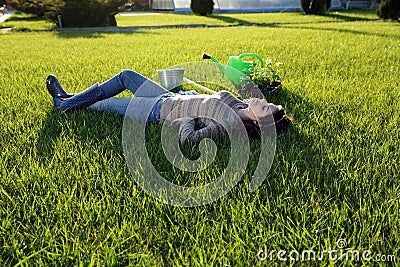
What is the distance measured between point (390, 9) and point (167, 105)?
42.4 ft

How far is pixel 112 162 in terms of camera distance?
1.97 meters

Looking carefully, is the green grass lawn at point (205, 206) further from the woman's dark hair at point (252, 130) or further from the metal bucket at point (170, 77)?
the metal bucket at point (170, 77)

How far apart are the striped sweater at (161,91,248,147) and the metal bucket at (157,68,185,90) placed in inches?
33.2

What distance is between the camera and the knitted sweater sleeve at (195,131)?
2.19 metres

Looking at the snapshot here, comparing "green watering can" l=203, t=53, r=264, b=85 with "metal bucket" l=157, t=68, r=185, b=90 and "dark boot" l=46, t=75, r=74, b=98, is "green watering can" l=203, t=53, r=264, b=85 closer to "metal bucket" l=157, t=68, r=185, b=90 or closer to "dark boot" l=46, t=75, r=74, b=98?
"metal bucket" l=157, t=68, r=185, b=90

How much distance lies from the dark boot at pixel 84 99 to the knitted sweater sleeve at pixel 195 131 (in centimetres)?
90

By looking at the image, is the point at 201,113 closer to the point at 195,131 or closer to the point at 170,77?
the point at 195,131

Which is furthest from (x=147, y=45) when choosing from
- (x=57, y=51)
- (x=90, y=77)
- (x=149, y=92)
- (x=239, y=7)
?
(x=239, y=7)

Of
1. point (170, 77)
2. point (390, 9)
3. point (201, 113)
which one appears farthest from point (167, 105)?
point (390, 9)

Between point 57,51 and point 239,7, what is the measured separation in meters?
15.4

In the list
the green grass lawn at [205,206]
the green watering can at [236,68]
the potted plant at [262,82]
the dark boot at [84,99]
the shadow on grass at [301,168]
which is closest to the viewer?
the green grass lawn at [205,206]

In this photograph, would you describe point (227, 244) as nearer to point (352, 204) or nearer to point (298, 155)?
point (352, 204)

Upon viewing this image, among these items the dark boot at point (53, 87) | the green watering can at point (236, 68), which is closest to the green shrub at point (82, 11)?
the dark boot at point (53, 87)

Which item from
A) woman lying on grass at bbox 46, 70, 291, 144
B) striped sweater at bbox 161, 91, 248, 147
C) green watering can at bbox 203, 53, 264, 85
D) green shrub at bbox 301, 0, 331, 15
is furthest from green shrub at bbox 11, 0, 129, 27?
striped sweater at bbox 161, 91, 248, 147
